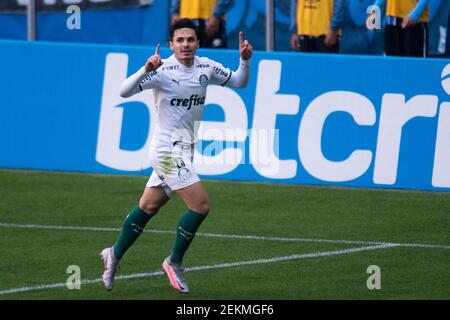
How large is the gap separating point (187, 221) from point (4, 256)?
216 cm

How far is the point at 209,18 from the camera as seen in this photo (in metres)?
17.4

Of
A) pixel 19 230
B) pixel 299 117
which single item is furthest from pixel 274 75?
pixel 19 230


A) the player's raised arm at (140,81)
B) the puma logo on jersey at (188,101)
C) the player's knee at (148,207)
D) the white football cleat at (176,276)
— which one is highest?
the player's raised arm at (140,81)

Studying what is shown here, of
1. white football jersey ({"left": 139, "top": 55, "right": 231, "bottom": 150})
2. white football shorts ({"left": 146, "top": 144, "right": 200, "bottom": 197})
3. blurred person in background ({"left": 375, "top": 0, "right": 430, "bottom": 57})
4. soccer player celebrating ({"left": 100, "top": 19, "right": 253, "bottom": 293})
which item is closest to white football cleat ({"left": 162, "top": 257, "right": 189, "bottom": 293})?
soccer player celebrating ({"left": 100, "top": 19, "right": 253, "bottom": 293})

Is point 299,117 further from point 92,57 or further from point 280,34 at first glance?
point 280,34

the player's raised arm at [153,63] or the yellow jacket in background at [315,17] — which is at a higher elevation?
the yellow jacket in background at [315,17]

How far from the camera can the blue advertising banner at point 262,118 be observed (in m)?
14.1

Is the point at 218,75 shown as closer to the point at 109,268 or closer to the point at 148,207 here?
the point at 148,207

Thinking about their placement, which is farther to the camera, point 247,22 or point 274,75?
point 247,22

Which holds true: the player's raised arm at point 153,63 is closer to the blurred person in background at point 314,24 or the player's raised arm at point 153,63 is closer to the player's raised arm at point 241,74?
the player's raised arm at point 241,74

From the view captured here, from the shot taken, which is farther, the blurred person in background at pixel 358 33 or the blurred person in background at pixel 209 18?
the blurred person in background at pixel 358 33

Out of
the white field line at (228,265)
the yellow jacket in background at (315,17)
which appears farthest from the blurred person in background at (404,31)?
the white field line at (228,265)

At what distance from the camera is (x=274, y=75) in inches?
575

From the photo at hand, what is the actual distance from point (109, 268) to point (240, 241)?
229 centimetres
